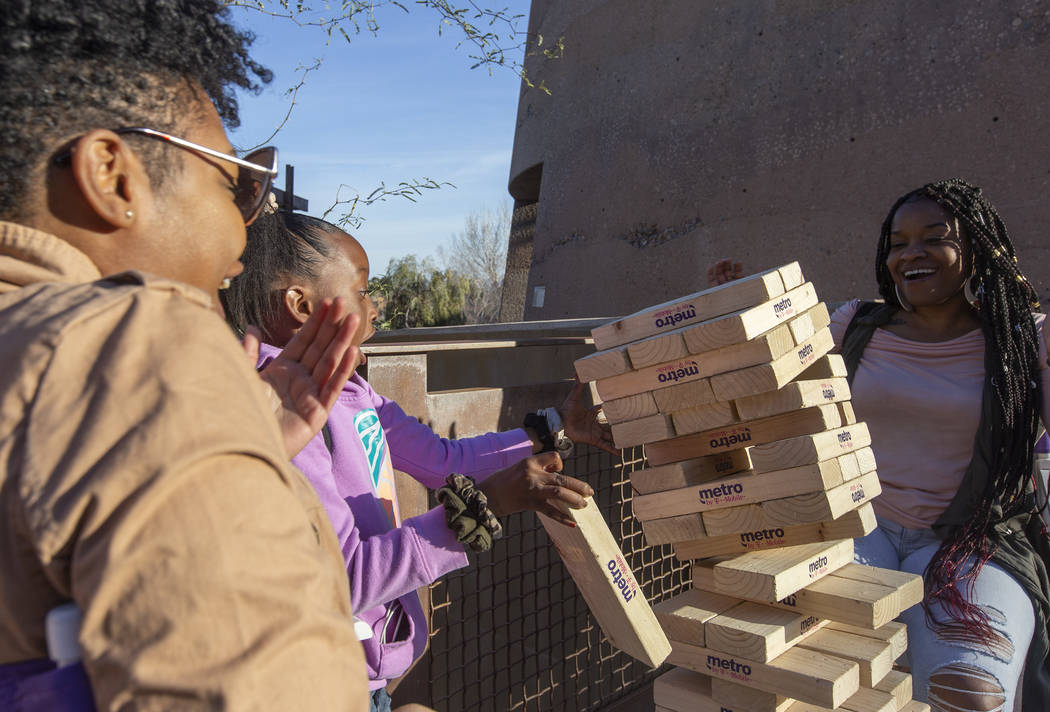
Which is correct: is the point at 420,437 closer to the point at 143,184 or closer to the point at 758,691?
the point at 758,691

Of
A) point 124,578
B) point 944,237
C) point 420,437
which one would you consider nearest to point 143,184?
point 124,578

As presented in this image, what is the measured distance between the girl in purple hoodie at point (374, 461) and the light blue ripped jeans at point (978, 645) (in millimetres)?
1243

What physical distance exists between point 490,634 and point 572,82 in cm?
1059

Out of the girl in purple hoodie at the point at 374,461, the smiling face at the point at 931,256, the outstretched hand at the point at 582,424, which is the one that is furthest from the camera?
the smiling face at the point at 931,256

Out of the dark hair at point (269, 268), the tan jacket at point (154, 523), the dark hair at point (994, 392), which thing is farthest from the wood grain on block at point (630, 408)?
the tan jacket at point (154, 523)

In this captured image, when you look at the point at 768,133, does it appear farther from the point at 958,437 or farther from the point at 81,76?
the point at 81,76

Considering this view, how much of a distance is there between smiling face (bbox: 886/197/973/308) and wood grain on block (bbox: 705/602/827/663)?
5.02ft

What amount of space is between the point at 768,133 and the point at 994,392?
6.49 meters

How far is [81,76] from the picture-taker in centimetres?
101

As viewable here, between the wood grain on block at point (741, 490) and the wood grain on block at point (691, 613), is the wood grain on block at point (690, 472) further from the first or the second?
the wood grain on block at point (691, 613)

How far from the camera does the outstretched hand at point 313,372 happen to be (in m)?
1.42

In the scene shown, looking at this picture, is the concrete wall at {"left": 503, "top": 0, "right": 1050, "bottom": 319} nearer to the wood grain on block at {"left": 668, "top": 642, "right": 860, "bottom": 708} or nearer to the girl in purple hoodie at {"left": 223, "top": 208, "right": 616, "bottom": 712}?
the wood grain on block at {"left": 668, "top": 642, "right": 860, "bottom": 708}

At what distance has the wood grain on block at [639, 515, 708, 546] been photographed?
2.32 m

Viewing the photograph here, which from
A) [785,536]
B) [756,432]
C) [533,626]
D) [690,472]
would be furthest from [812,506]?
[533,626]
